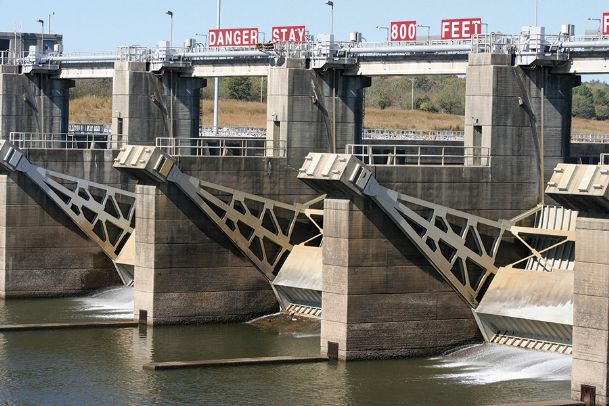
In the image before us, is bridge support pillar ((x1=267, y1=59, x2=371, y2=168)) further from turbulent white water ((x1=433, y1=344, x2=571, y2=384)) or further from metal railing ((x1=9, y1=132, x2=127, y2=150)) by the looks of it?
turbulent white water ((x1=433, y1=344, x2=571, y2=384))

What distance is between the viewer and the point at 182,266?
6316cm

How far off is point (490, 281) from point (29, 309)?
2300 centimetres

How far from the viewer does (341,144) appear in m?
68.7

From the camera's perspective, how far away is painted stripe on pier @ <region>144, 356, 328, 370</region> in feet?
174

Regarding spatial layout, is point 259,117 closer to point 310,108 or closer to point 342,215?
point 310,108

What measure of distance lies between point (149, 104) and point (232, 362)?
90.5 ft

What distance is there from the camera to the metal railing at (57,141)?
76.0 m

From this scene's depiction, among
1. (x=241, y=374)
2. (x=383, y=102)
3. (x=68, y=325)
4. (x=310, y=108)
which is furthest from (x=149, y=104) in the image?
(x=383, y=102)

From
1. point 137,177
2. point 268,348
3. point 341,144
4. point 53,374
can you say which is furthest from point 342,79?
point 53,374

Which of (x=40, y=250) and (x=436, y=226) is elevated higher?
(x=436, y=226)

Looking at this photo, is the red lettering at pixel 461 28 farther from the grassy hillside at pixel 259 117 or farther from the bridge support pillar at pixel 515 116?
the grassy hillside at pixel 259 117

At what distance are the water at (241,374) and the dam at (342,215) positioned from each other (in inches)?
17.3

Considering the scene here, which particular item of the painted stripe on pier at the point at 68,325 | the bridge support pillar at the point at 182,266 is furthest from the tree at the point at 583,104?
the painted stripe on pier at the point at 68,325

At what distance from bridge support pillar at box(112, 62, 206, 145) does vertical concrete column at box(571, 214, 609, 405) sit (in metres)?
35.9
